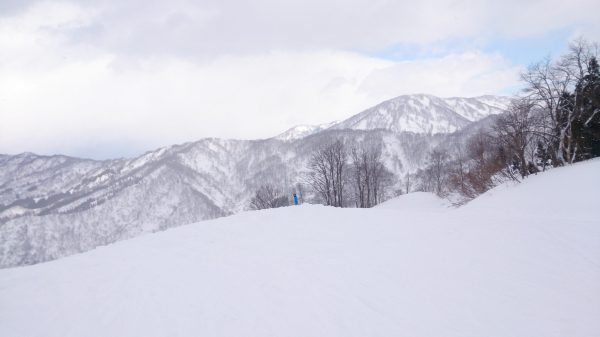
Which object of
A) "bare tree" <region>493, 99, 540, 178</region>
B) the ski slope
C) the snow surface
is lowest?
the snow surface

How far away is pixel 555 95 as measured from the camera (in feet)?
90.1

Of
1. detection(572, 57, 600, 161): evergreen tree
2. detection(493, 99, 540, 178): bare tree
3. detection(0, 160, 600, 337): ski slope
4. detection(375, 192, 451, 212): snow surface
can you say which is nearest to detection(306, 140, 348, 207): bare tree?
detection(375, 192, 451, 212): snow surface

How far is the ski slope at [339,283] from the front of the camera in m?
6.75

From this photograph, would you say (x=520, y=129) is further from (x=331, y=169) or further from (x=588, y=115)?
(x=331, y=169)

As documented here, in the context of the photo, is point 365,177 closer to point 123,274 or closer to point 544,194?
point 544,194

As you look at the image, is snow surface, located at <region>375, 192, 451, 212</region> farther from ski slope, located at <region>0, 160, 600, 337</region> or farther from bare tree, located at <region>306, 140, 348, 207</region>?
ski slope, located at <region>0, 160, 600, 337</region>

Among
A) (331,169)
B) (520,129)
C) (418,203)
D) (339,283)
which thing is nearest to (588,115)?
(520,129)

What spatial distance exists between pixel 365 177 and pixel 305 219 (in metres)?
27.9

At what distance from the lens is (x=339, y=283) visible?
8562mm

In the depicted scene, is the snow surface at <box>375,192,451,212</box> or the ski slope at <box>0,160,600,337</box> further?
the snow surface at <box>375,192,451,212</box>

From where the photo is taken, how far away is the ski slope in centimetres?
675

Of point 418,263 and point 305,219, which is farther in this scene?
point 305,219

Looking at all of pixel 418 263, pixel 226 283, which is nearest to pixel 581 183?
pixel 418 263

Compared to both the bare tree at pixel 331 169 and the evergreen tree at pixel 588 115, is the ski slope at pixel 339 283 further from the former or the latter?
the bare tree at pixel 331 169
